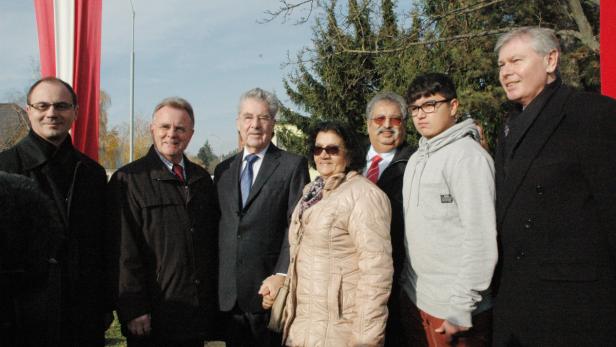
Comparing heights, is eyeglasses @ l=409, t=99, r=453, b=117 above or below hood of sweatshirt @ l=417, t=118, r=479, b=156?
above

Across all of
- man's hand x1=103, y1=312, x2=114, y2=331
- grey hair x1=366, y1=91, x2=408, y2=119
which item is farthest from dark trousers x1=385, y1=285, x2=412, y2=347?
man's hand x1=103, y1=312, x2=114, y2=331

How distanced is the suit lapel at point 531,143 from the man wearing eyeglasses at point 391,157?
81 centimetres

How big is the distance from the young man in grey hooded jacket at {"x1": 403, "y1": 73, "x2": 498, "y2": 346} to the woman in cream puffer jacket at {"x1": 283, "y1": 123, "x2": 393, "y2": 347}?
254 millimetres

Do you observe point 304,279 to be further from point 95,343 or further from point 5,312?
point 5,312

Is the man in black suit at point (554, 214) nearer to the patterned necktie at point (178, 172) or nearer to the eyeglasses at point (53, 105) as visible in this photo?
the patterned necktie at point (178, 172)

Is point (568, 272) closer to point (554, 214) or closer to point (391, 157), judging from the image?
point (554, 214)

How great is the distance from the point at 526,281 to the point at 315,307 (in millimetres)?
1165

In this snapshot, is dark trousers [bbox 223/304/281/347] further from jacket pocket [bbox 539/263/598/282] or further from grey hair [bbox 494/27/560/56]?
grey hair [bbox 494/27/560/56]

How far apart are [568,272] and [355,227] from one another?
1108mm

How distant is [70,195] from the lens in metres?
3.17

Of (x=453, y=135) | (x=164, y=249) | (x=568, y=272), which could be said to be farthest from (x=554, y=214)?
(x=164, y=249)

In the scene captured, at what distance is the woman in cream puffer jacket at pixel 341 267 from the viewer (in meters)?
2.78

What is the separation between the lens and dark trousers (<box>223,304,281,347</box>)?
3.53m

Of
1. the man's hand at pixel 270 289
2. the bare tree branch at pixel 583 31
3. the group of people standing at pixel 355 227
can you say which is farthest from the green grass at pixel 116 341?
the bare tree branch at pixel 583 31
